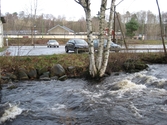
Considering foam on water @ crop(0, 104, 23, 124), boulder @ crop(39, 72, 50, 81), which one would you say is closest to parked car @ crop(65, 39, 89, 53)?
boulder @ crop(39, 72, 50, 81)

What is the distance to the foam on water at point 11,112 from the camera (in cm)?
665

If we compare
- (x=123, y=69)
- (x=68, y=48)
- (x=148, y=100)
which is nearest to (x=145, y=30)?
(x=68, y=48)

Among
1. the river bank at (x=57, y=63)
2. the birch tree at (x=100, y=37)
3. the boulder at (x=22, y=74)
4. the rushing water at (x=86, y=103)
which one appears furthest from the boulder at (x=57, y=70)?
the birch tree at (x=100, y=37)

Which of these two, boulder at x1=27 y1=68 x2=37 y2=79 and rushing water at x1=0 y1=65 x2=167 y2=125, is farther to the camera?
boulder at x1=27 y1=68 x2=37 y2=79

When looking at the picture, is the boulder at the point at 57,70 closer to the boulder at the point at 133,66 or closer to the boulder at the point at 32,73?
the boulder at the point at 32,73

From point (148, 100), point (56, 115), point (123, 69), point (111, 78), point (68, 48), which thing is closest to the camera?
point (56, 115)

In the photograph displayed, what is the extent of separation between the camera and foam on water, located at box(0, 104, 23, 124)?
665 cm

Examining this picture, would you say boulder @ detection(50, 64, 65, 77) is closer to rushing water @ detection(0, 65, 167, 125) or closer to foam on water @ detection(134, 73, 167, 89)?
rushing water @ detection(0, 65, 167, 125)

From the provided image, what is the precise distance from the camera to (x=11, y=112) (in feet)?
23.5

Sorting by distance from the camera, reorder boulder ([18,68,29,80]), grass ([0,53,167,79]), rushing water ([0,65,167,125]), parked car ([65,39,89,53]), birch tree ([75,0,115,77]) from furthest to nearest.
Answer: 1. parked car ([65,39,89,53])
2. grass ([0,53,167,79])
3. boulder ([18,68,29,80])
4. birch tree ([75,0,115,77])
5. rushing water ([0,65,167,125])

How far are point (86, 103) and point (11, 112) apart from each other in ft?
8.58

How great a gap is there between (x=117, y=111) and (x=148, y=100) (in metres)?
1.69

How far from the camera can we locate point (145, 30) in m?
85.6

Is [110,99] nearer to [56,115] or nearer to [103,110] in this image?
[103,110]
